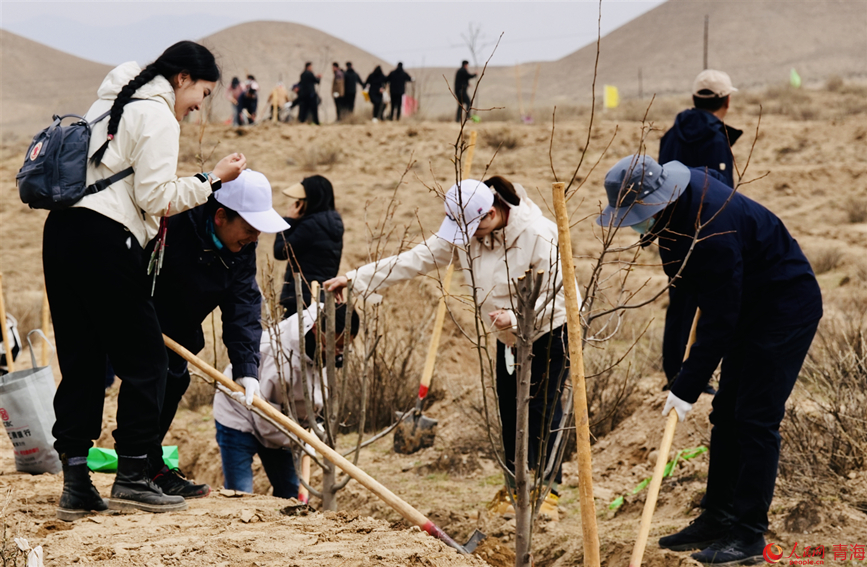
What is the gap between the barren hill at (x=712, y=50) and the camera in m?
67.2

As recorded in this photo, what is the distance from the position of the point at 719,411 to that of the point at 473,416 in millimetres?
2491

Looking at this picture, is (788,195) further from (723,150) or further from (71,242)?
(71,242)

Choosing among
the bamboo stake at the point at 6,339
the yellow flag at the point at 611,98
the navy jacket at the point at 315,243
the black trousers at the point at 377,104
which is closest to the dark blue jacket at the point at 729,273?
the navy jacket at the point at 315,243

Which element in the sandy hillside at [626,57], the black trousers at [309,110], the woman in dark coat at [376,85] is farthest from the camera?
the sandy hillside at [626,57]

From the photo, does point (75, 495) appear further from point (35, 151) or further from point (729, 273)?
point (729, 273)

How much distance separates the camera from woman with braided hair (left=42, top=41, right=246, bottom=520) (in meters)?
2.97

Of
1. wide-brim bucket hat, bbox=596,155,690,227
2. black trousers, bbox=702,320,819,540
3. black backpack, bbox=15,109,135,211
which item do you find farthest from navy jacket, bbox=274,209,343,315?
black trousers, bbox=702,320,819,540

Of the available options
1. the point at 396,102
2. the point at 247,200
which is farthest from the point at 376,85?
the point at 247,200

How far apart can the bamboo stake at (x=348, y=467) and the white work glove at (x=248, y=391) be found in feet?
0.08

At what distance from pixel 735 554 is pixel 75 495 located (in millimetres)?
2650

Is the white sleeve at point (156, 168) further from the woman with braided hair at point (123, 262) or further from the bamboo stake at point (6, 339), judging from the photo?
the bamboo stake at point (6, 339)

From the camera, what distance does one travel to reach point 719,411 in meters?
3.72

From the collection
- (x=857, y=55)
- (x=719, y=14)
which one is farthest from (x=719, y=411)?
(x=719, y=14)

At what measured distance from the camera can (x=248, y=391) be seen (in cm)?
350
